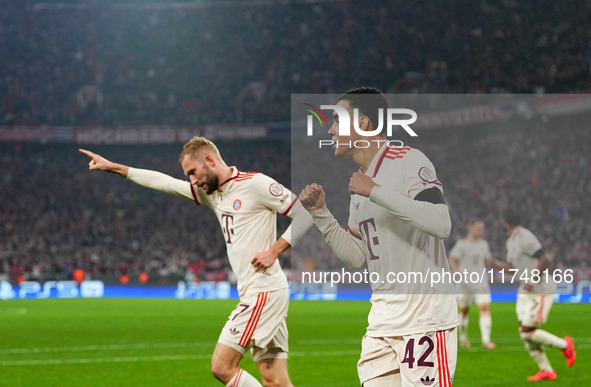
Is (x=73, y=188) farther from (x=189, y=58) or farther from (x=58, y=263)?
(x=189, y=58)

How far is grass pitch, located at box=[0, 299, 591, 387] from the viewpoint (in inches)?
415

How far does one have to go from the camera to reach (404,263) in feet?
14.1

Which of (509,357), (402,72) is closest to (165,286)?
(402,72)

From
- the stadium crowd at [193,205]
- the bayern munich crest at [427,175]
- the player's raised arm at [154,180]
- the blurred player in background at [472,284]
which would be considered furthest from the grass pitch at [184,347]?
the stadium crowd at [193,205]

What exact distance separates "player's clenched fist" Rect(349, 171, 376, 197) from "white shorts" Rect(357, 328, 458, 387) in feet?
2.77

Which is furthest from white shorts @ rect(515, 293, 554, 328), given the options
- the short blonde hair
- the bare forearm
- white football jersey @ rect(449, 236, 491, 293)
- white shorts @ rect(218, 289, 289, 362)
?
the bare forearm

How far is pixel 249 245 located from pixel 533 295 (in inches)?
196

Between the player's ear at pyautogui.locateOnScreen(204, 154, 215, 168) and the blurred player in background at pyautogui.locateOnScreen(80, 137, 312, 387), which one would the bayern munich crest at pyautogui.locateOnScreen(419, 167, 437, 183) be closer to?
the blurred player in background at pyautogui.locateOnScreen(80, 137, 312, 387)

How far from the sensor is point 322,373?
11.0 m

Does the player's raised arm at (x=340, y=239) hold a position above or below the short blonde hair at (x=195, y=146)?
below

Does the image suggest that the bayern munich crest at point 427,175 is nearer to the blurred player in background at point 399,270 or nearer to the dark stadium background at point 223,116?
the blurred player in background at point 399,270

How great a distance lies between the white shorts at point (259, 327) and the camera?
652 cm

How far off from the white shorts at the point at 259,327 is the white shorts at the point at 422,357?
2.29 meters

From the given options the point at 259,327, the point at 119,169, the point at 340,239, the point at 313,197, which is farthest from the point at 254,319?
the point at 313,197
